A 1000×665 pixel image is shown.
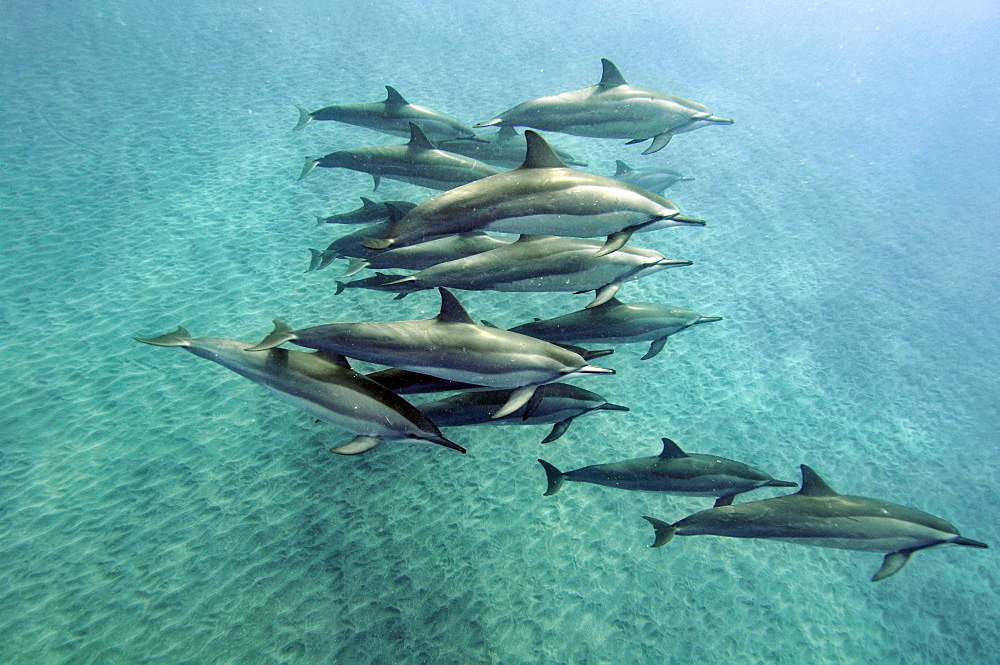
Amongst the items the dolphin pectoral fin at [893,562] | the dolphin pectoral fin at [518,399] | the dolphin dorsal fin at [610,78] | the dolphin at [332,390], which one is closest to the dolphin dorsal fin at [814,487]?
the dolphin pectoral fin at [893,562]

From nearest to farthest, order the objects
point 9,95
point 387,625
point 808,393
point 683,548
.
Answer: point 387,625 → point 683,548 → point 808,393 → point 9,95

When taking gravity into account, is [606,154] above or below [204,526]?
above

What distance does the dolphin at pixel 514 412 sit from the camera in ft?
9.16

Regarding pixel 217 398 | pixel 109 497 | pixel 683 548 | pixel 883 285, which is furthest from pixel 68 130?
pixel 883 285

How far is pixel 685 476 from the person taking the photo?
9.90 feet

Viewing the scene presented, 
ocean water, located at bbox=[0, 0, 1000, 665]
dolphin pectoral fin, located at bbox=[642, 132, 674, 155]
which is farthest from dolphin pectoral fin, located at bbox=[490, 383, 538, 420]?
dolphin pectoral fin, located at bbox=[642, 132, 674, 155]

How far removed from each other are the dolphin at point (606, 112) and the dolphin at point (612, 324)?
1677mm

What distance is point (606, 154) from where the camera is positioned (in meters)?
9.48

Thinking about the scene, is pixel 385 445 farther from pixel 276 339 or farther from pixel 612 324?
pixel 612 324

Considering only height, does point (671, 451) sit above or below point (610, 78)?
below

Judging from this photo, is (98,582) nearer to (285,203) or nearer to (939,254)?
(285,203)

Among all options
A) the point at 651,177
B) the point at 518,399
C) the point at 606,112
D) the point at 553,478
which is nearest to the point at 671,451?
the point at 553,478

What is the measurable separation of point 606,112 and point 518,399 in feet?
9.68

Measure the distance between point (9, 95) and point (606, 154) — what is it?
11.1m
